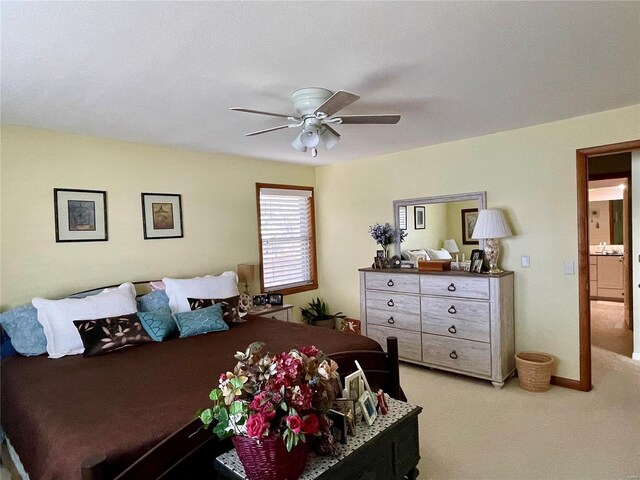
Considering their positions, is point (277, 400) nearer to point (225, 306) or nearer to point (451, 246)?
point (225, 306)

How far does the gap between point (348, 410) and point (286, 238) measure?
3.62m

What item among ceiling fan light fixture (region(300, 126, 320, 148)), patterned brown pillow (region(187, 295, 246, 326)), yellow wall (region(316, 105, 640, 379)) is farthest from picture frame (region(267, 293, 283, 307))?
ceiling fan light fixture (region(300, 126, 320, 148))

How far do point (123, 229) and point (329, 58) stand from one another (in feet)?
8.61

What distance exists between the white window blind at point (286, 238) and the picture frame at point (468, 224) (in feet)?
7.12

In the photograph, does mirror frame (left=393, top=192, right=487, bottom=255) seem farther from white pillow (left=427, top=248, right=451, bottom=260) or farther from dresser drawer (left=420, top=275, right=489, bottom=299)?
dresser drawer (left=420, top=275, right=489, bottom=299)

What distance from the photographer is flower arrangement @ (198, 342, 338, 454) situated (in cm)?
137

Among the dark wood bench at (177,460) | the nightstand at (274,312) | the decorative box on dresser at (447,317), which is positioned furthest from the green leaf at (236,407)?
the decorative box on dresser at (447,317)

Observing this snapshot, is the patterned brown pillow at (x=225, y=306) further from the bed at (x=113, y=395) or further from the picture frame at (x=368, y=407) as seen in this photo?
the picture frame at (x=368, y=407)

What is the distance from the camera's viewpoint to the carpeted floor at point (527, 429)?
2.41 meters

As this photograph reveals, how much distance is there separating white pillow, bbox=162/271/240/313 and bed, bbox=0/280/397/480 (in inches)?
19.6

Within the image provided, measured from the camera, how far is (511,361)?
3.74 metres

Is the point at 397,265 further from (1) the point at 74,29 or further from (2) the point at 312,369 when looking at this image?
(1) the point at 74,29

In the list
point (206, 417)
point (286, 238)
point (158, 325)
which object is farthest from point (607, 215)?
point (206, 417)

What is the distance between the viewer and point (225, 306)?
138 inches
